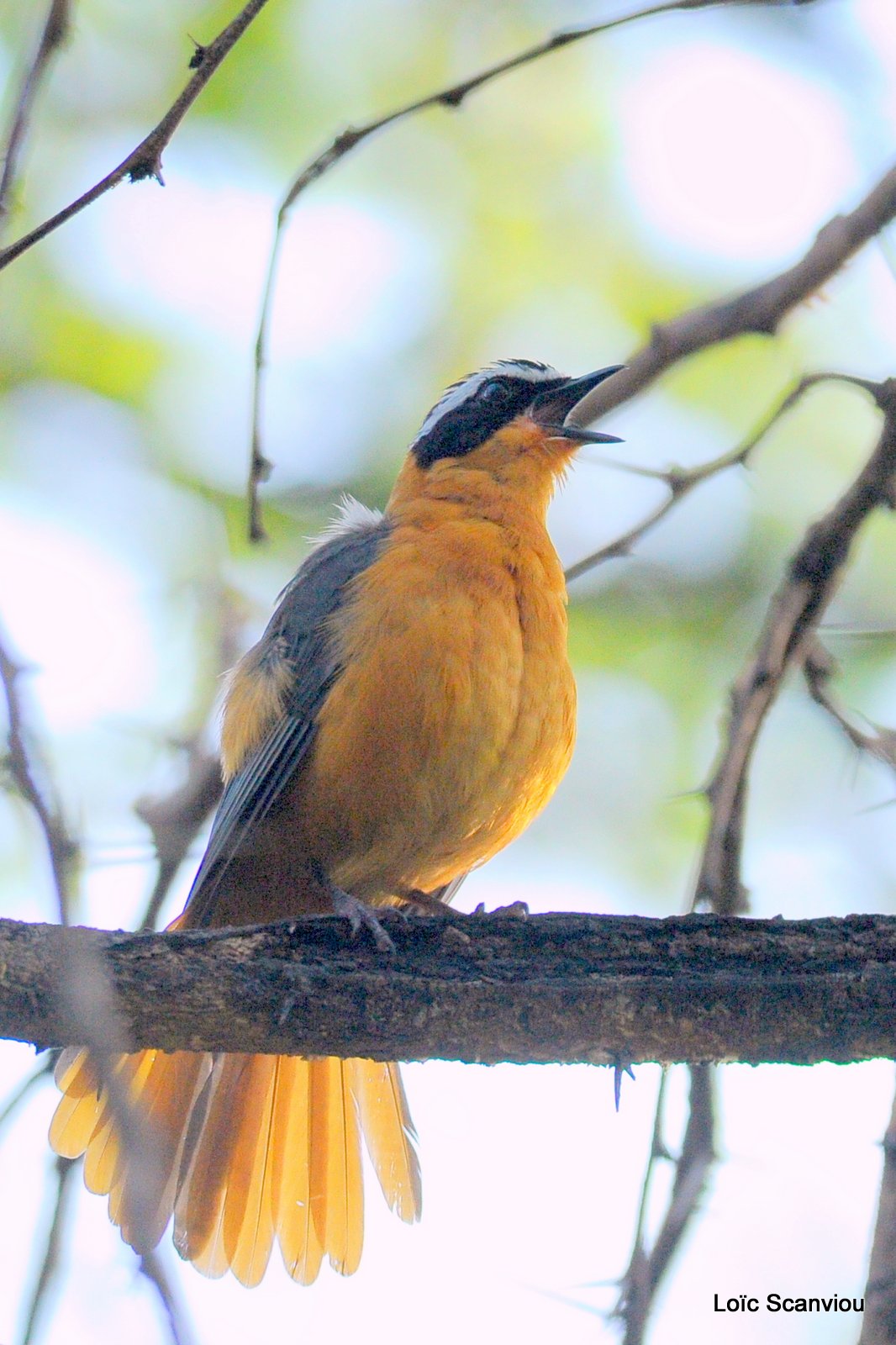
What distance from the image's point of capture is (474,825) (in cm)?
477

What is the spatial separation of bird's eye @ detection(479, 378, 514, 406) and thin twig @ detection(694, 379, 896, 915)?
193cm

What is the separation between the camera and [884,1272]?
334cm

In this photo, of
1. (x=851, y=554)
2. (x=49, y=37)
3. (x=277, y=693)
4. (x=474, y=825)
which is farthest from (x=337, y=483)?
(x=49, y=37)

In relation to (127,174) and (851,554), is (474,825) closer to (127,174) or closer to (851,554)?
(851,554)

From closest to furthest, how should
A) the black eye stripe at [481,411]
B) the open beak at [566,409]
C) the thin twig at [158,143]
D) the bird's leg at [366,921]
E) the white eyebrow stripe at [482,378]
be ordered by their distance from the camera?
1. the thin twig at [158,143]
2. the bird's leg at [366,921]
3. the open beak at [566,409]
4. the black eye stripe at [481,411]
5. the white eyebrow stripe at [482,378]

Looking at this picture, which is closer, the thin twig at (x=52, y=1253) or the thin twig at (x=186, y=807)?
the thin twig at (x=52, y=1253)

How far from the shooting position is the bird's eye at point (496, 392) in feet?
19.6

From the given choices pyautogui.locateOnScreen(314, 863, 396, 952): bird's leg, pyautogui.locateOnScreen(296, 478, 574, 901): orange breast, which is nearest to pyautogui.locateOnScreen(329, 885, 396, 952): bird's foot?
pyautogui.locateOnScreen(314, 863, 396, 952): bird's leg

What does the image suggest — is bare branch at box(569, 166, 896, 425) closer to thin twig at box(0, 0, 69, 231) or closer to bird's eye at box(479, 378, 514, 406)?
bird's eye at box(479, 378, 514, 406)

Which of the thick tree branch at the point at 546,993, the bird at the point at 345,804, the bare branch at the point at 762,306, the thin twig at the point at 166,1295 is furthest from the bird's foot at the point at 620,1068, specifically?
the bare branch at the point at 762,306

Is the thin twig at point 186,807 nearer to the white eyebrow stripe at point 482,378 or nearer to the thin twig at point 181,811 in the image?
the thin twig at point 181,811

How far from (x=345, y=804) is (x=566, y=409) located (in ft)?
6.81

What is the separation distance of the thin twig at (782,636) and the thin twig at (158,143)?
2213 millimetres

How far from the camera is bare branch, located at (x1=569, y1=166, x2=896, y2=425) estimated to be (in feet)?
16.4
